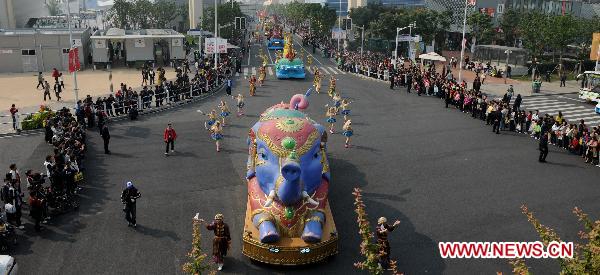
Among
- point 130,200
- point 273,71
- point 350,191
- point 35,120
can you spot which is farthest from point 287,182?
point 273,71

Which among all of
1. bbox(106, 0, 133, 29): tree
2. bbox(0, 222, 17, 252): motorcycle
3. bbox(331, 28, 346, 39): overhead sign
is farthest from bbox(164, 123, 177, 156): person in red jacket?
bbox(106, 0, 133, 29): tree

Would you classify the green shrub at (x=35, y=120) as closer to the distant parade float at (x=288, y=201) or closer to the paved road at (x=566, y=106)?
the distant parade float at (x=288, y=201)

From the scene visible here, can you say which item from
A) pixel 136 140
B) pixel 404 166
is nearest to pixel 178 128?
pixel 136 140

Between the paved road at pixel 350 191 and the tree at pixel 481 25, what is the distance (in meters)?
39.8

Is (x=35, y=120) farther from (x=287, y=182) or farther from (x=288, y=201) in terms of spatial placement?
(x=287, y=182)

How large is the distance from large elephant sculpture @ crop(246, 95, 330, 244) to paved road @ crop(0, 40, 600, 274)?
1142 millimetres

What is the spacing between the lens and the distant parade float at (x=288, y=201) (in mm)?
13617

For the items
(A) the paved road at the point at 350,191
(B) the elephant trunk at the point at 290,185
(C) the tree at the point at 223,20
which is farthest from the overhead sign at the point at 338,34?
(B) the elephant trunk at the point at 290,185

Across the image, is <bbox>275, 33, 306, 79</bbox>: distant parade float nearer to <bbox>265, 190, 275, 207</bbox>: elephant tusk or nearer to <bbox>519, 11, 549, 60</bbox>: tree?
<bbox>519, 11, 549, 60</bbox>: tree

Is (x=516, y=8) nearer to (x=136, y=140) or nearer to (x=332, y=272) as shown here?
(x=136, y=140)

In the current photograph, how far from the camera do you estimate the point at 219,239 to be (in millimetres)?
13648

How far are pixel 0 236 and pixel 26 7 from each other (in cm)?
6215

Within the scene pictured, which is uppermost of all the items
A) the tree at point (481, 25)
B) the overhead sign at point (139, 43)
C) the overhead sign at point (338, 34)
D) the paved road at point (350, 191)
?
the tree at point (481, 25)

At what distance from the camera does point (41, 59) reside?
4788 centimetres
